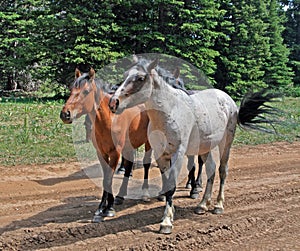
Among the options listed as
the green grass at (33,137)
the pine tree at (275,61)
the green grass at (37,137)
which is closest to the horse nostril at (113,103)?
the green grass at (37,137)

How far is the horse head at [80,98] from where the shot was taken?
15.5ft

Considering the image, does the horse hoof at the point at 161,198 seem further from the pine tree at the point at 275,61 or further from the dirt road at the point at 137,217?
the pine tree at the point at 275,61

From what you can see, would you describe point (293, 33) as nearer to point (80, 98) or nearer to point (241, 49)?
point (241, 49)

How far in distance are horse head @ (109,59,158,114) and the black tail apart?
1.99 metres

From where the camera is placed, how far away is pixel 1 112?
1301 cm

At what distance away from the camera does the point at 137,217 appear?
5.25m

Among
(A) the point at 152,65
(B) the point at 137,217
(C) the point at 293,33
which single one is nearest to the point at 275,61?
(C) the point at 293,33

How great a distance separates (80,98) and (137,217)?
1.80 m

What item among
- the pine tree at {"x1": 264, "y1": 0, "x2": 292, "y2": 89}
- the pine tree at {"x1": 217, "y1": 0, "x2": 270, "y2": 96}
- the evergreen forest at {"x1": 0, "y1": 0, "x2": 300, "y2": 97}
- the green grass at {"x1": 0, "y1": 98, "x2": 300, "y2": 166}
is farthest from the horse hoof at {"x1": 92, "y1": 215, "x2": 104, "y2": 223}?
the pine tree at {"x1": 264, "y1": 0, "x2": 292, "y2": 89}

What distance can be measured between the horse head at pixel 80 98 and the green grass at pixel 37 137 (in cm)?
308

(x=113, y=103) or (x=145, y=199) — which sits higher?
(x=113, y=103)

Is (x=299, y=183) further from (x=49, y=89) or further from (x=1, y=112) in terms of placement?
(x=49, y=89)

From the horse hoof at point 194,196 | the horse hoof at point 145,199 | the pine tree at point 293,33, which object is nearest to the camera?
the horse hoof at point 145,199

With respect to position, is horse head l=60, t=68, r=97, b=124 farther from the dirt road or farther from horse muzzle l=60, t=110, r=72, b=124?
the dirt road
